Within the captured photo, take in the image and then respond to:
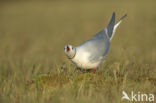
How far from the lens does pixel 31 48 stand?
415 inches

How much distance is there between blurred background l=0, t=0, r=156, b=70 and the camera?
29.0ft

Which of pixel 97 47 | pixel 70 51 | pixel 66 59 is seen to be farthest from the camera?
pixel 66 59

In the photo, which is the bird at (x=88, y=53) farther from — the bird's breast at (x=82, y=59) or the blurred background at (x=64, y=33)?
the blurred background at (x=64, y=33)

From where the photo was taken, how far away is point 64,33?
43.1 ft

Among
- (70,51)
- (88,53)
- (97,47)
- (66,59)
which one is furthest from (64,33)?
(70,51)

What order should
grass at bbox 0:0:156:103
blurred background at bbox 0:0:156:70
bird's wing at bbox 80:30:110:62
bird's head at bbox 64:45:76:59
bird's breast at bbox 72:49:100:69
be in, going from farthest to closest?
blurred background at bbox 0:0:156:70 → bird's wing at bbox 80:30:110:62 → bird's breast at bbox 72:49:100:69 → bird's head at bbox 64:45:76:59 → grass at bbox 0:0:156:103

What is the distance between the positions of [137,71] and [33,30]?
10.2 metres

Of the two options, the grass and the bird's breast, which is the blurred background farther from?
the bird's breast

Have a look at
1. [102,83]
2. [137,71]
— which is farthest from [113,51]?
[102,83]

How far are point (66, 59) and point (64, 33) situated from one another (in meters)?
5.02

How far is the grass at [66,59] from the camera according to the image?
4305 mm

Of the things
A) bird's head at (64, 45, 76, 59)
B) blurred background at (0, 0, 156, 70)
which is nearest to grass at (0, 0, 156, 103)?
blurred background at (0, 0, 156, 70)

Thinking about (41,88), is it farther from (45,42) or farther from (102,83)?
(45,42)

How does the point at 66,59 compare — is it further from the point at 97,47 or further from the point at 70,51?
the point at 70,51
